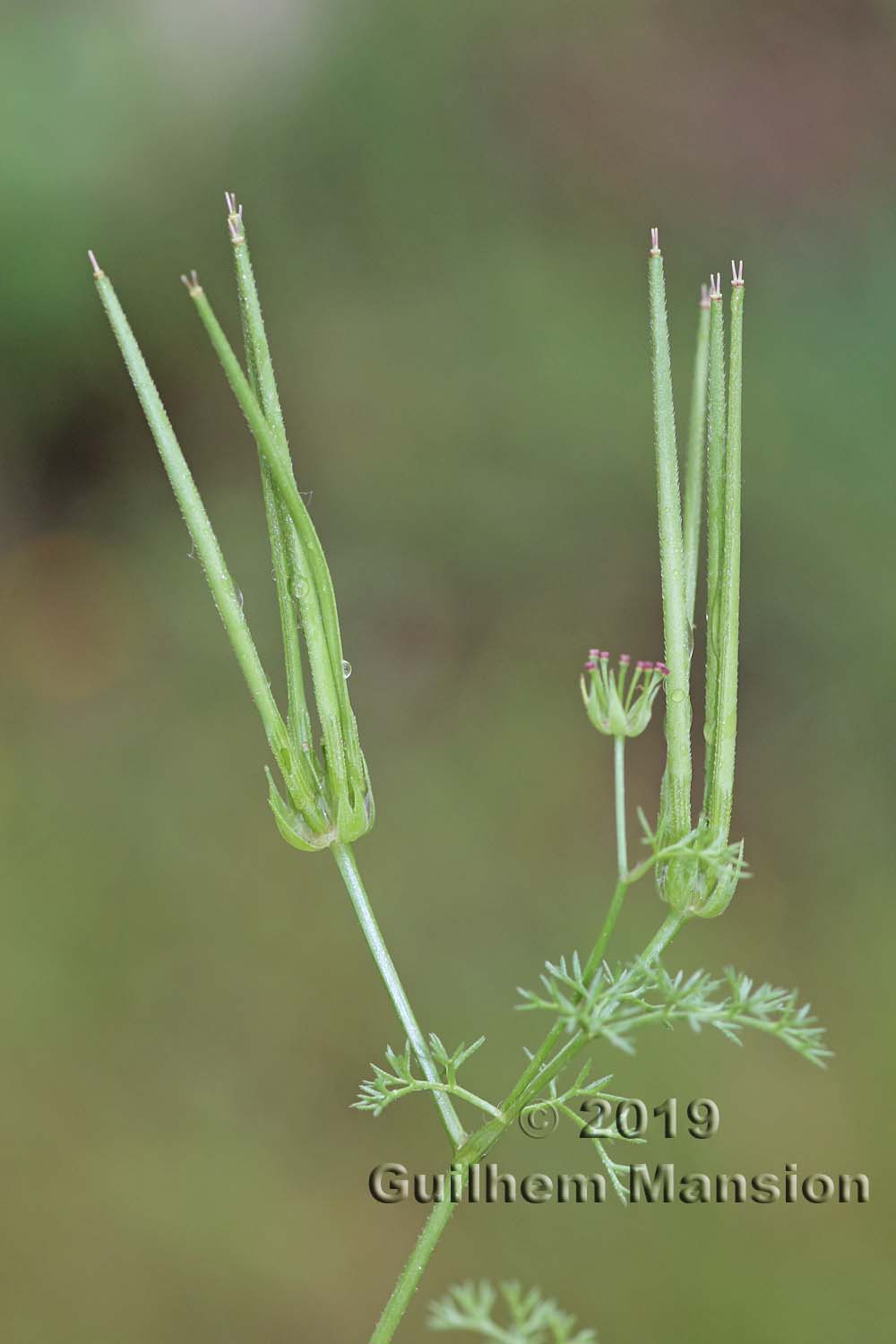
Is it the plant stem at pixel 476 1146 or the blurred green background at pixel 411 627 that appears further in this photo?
the blurred green background at pixel 411 627

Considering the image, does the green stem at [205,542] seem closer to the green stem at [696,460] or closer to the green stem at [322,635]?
the green stem at [322,635]

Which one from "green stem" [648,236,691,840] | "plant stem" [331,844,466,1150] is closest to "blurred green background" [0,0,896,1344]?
"plant stem" [331,844,466,1150]

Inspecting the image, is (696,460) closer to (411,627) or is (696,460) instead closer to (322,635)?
(322,635)

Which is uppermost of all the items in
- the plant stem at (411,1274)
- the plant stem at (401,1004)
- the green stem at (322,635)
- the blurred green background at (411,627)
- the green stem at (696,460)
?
the blurred green background at (411,627)

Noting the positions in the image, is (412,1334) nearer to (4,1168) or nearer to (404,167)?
(4,1168)

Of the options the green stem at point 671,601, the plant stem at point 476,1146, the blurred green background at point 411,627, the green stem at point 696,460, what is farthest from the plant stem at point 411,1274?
the blurred green background at point 411,627

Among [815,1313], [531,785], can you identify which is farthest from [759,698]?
[815,1313]
